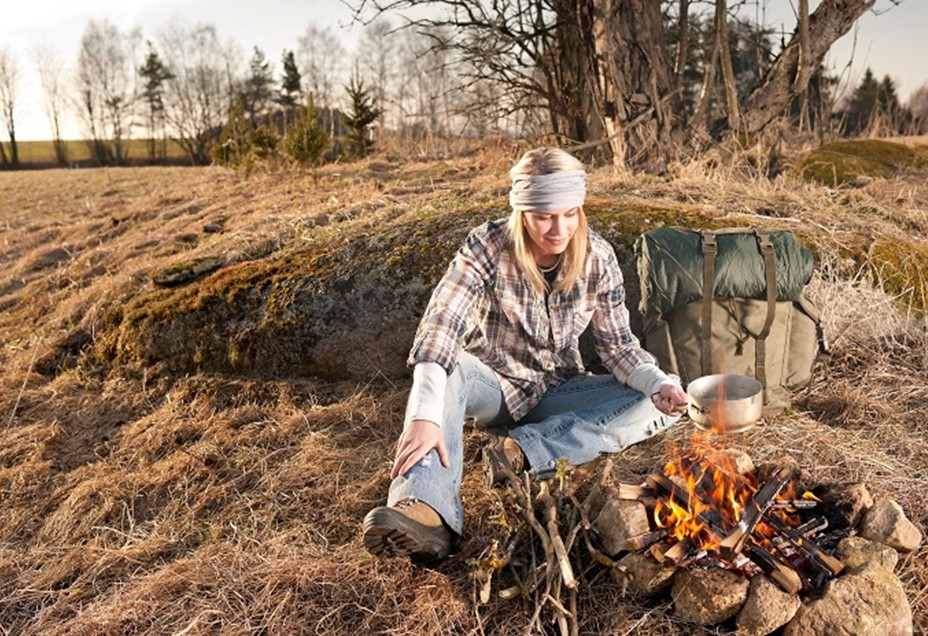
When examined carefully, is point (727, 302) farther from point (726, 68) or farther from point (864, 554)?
point (726, 68)

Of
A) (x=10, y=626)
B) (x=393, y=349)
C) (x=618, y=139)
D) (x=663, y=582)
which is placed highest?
(x=618, y=139)

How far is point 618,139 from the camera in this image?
Result: 25.1 ft

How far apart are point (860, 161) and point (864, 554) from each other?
25.2ft

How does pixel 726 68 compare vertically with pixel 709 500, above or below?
above

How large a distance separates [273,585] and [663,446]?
5.34ft

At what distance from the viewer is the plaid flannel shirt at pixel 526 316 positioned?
9.22 ft

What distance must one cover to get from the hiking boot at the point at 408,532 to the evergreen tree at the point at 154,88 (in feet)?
149

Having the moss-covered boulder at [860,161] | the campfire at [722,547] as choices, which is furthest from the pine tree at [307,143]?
the campfire at [722,547]

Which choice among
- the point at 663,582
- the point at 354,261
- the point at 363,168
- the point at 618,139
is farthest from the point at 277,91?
the point at 663,582

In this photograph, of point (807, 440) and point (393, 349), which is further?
point (393, 349)

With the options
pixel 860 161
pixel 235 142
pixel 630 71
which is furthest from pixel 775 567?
pixel 235 142

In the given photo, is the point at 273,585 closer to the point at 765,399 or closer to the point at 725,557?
the point at 725,557

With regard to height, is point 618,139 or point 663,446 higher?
point 618,139

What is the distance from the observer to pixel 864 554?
207 centimetres
